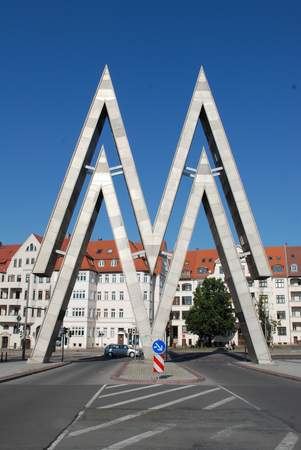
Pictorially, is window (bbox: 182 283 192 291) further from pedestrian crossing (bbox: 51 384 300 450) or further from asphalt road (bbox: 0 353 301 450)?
pedestrian crossing (bbox: 51 384 300 450)

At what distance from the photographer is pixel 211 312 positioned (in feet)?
247

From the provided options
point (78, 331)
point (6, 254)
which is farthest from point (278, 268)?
point (6, 254)

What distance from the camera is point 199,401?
547 inches

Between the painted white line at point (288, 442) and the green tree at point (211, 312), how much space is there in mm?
67274

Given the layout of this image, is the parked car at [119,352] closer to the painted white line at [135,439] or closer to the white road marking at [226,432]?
the white road marking at [226,432]

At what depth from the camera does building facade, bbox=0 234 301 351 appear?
81.8 metres

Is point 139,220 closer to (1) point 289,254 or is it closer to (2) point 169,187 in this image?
(2) point 169,187

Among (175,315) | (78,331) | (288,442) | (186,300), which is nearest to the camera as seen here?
(288,442)

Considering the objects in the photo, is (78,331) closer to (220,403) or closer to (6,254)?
(6,254)

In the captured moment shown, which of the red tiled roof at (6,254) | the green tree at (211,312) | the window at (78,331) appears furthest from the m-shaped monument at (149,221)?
the red tiled roof at (6,254)

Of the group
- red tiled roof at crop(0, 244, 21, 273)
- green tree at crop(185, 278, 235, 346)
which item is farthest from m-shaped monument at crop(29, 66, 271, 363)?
red tiled roof at crop(0, 244, 21, 273)

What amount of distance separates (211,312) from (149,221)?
4401 centimetres

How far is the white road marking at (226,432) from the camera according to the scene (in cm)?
877

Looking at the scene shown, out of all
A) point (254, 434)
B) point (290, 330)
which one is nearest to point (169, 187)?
point (254, 434)
